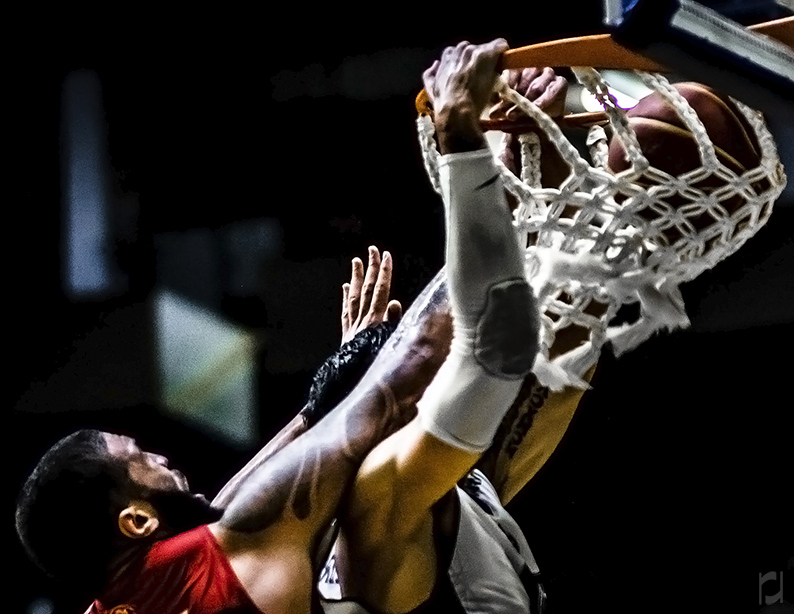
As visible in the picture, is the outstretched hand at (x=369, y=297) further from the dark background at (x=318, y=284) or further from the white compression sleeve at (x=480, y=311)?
the white compression sleeve at (x=480, y=311)

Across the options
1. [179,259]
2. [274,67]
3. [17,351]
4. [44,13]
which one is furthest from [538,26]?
[17,351]

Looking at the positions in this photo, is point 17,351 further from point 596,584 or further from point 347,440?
point 596,584

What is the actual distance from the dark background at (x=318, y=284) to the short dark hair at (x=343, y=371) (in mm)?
48

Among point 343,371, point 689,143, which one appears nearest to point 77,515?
point 343,371

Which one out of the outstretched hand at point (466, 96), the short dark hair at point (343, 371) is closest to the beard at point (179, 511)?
the short dark hair at point (343, 371)

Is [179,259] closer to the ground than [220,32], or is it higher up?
closer to the ground

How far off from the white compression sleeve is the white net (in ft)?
0.08

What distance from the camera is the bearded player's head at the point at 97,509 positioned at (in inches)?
54.6

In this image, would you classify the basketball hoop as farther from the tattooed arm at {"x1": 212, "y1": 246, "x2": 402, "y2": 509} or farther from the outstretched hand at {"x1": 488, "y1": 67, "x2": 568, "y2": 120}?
the tattooed arm at {"x1": 212, "y1": 246, "x2": 402, "y2": 509}

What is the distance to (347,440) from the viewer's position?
Answer: 1.39 m

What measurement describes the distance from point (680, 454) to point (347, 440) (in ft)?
1.66

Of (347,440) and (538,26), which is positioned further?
(538,26)

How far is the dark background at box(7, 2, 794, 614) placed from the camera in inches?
61.2

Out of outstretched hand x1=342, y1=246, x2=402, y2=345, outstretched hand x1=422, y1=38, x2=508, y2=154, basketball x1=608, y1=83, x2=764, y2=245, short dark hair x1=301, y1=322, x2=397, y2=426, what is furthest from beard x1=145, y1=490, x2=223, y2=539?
basketball x1=608, y1=83, x2=764, y2=245
